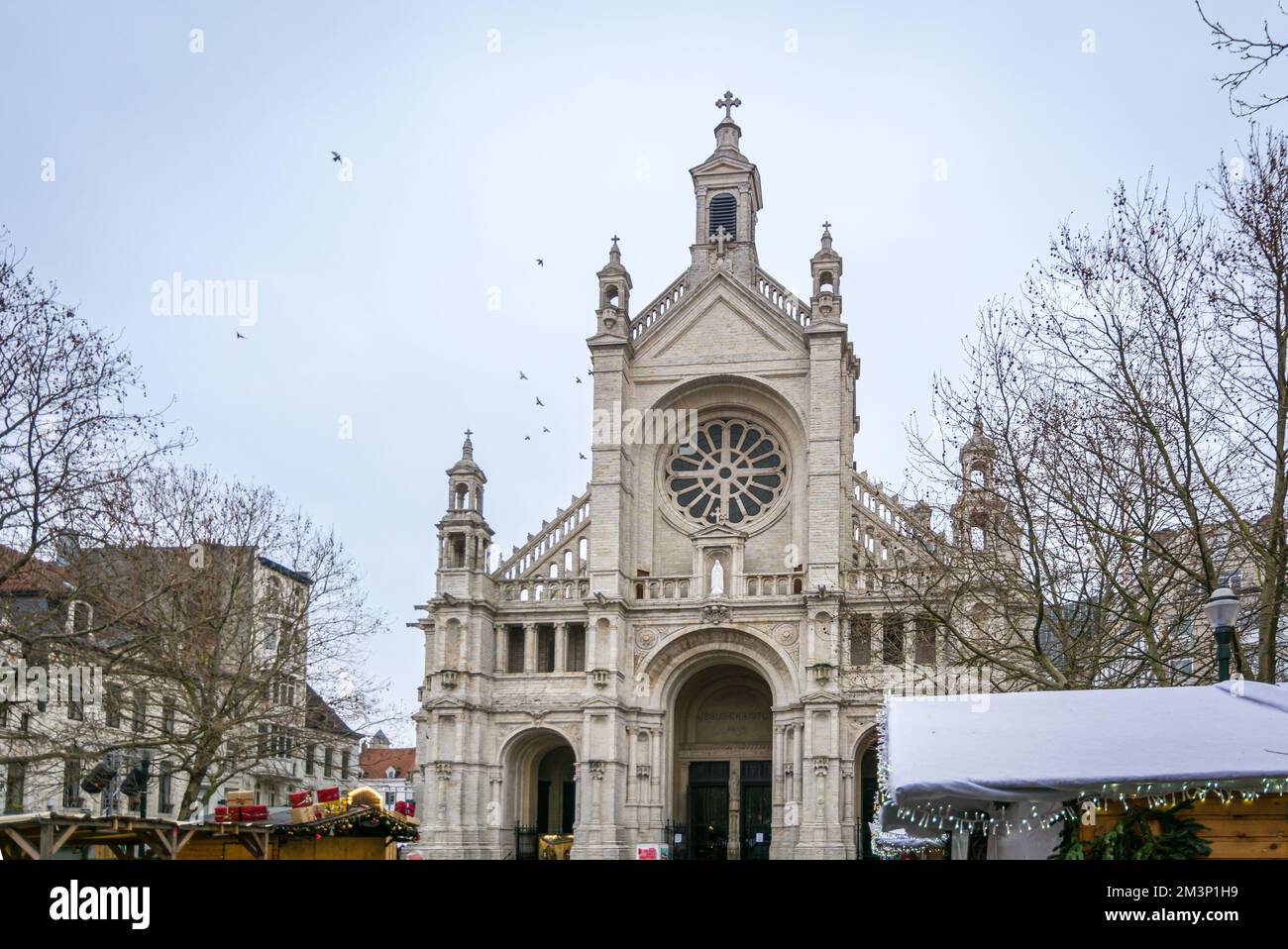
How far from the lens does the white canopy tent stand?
11977 mm

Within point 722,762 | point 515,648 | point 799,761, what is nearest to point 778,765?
point 799,761

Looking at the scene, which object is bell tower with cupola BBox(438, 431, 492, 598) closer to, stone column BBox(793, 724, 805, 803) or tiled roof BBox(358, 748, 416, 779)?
stone column BBox(793, 724, 805, 803)

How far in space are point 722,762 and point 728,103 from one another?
25.1 meters

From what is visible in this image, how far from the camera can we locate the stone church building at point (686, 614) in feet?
142

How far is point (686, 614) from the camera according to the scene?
45.0 m

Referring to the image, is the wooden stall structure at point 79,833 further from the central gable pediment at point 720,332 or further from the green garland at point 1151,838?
the central gable pediment at point 720,332

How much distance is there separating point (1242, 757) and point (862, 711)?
31.1 metres

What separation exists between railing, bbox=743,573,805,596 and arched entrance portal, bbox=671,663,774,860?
3.09 meters

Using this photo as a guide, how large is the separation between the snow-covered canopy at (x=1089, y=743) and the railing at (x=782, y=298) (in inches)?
1348

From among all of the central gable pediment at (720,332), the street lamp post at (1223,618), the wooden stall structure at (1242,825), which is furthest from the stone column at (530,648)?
the wooden stall structure at (1242,825)

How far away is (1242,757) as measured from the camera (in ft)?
39.1

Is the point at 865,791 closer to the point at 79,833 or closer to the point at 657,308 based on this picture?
the point at 657,308

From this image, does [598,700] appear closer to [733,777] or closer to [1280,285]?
[733,777]
